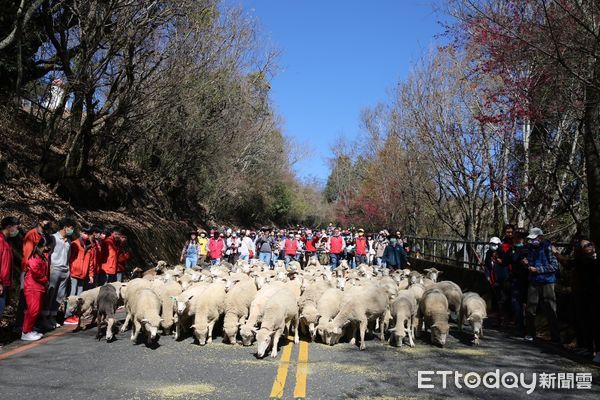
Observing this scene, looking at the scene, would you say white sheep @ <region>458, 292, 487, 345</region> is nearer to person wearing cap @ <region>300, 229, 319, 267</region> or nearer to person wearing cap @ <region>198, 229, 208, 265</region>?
person wearing cap @ <region>198, 229, 208, 265</region>

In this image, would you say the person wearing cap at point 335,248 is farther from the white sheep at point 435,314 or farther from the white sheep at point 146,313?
the white sheep at point 146,313

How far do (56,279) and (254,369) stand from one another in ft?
15.0

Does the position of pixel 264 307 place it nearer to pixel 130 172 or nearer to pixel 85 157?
pixel 85 157

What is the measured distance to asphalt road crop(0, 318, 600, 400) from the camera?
5.96m

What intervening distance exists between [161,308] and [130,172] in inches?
857

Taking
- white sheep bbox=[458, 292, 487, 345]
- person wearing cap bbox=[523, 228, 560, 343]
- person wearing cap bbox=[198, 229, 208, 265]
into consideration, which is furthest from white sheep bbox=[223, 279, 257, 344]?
person wearing cap bbox=[198, 229, 208, 265]

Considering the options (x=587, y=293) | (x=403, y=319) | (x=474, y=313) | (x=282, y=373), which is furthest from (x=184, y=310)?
(x=587, y=293)

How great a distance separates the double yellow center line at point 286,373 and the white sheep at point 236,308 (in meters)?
0.91

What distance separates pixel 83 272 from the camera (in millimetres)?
10477

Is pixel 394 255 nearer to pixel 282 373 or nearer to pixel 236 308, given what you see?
pixel 236 308

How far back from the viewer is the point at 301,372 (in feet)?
22.6

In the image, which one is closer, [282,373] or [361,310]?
[282,373]

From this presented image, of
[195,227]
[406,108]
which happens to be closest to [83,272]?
[406,108]

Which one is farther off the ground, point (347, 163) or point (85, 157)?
point (347, 163)
